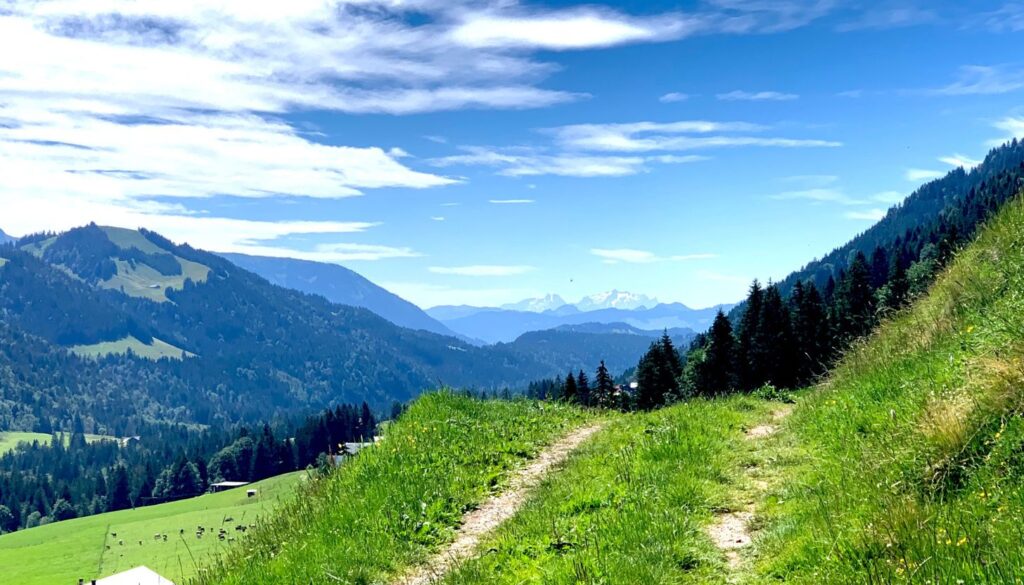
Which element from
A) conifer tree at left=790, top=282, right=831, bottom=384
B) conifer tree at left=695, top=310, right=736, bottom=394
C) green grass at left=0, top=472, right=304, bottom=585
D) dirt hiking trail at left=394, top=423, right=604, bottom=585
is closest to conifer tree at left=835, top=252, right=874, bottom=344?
conifer tree at left=790, top=282, right=831, bottom=384

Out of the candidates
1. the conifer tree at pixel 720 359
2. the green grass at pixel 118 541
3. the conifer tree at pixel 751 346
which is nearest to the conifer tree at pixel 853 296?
the conifer tree at pixel 751 346

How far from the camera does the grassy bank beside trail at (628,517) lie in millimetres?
7617

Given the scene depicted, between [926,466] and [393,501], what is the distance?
8297 mm

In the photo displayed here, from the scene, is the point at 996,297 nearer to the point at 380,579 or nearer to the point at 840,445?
the point at 840,445

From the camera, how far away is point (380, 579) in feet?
31.0

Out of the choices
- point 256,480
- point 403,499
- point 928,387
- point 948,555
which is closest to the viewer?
point 948,555

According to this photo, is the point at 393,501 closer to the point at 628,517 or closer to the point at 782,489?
the point at 628,517

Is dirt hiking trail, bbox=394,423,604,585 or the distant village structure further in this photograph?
the distant village structure

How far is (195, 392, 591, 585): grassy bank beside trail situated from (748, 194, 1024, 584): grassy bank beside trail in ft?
18.2

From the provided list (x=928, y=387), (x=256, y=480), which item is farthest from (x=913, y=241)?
(x=928, y=387)

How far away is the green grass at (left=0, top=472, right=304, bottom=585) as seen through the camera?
357 ft

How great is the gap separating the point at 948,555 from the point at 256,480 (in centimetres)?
21459

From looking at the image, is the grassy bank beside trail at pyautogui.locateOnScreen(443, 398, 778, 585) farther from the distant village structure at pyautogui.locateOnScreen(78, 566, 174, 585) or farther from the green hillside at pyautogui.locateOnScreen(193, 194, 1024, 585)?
the distant village structure at pyautogui.locateOnScreen(78, 566, 174, 585)

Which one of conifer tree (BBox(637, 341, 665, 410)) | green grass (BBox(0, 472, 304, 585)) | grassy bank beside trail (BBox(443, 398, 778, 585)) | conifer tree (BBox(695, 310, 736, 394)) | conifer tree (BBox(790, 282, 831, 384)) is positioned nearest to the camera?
grassy bank beside trail (BBox(443, 398, 778, 585))
